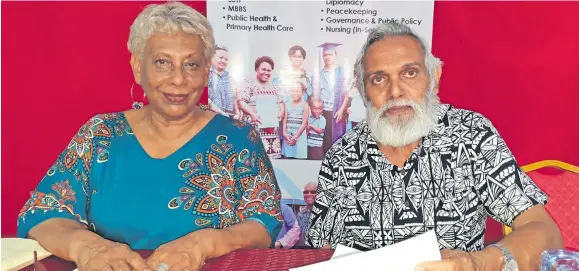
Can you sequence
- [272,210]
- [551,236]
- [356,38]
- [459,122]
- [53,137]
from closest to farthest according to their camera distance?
[551,236] < [272,210] < [459,122] < [356,38] < [53,137]

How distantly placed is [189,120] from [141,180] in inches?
11.7

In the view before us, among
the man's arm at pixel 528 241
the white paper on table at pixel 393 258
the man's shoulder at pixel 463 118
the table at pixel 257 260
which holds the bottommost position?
the table at pixel 257 260

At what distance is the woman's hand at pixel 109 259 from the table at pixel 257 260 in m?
0.08

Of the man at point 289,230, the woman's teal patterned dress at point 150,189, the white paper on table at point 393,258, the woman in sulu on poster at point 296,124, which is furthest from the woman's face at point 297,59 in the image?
the white paper on table at point 393,258

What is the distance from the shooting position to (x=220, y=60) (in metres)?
3.59

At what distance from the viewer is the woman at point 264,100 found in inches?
142

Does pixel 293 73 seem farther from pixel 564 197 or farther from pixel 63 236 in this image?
pixel 63 236

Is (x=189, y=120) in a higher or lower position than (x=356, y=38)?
lower

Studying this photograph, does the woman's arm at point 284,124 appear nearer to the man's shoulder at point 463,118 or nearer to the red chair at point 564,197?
the red chair at point 564,197

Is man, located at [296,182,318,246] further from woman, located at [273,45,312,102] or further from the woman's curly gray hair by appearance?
the woman's curly gray hair

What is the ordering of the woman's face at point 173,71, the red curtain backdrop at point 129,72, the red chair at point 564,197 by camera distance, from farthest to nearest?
the red curtain backdrop at point 129,72 → the red chair at point 564,197 → the woman's face at point 173,71

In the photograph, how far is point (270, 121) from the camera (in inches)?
145

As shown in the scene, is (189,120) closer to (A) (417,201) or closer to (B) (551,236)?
(A) (417,201)

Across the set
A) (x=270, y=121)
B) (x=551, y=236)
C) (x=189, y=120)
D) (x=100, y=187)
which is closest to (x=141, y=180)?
(x=100, y=187)
